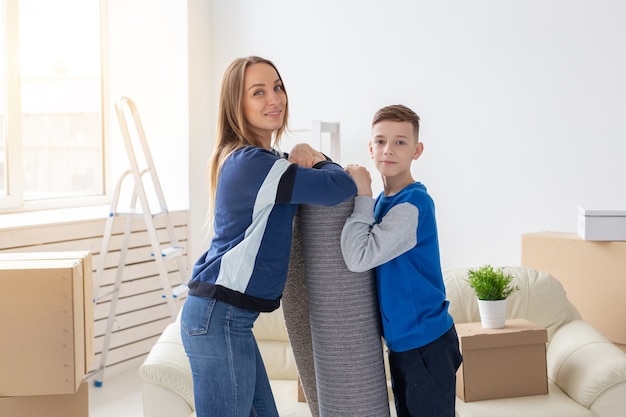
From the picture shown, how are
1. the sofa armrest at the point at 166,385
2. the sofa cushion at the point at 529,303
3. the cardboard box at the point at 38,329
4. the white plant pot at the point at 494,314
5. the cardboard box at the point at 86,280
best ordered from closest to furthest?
the cardboard box at the point at 38,329 < the cardboard box at the point at 86,280 < the sofa armrest at the point at 166,385 < the white plant pot at the point at 494,314 < the sofa cushion at the point at 529,303

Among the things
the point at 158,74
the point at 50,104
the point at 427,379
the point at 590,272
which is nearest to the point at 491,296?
the point at 590,272

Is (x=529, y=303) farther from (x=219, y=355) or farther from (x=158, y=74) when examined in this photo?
(x=158, y=74)

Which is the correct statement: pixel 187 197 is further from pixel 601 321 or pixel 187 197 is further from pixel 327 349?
pixel 327 349

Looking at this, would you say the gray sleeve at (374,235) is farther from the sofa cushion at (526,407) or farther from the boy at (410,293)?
the sofa cushion at (526,407)

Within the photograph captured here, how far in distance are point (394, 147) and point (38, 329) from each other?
1088mm

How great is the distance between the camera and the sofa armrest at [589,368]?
2.64m

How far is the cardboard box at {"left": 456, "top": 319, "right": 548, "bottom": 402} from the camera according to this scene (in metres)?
2.73

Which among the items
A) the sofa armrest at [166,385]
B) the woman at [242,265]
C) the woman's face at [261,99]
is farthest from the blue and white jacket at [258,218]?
the sofa armrest at [166,385]

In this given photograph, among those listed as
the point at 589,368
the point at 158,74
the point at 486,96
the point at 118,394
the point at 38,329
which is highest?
the point at 158,74

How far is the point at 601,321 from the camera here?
135 inches

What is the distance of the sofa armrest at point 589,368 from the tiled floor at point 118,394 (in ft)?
6.47

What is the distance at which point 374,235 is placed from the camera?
1721 millimetres

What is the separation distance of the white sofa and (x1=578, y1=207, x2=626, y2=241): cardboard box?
0.35 metres

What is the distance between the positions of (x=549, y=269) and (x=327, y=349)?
7.03 ft
